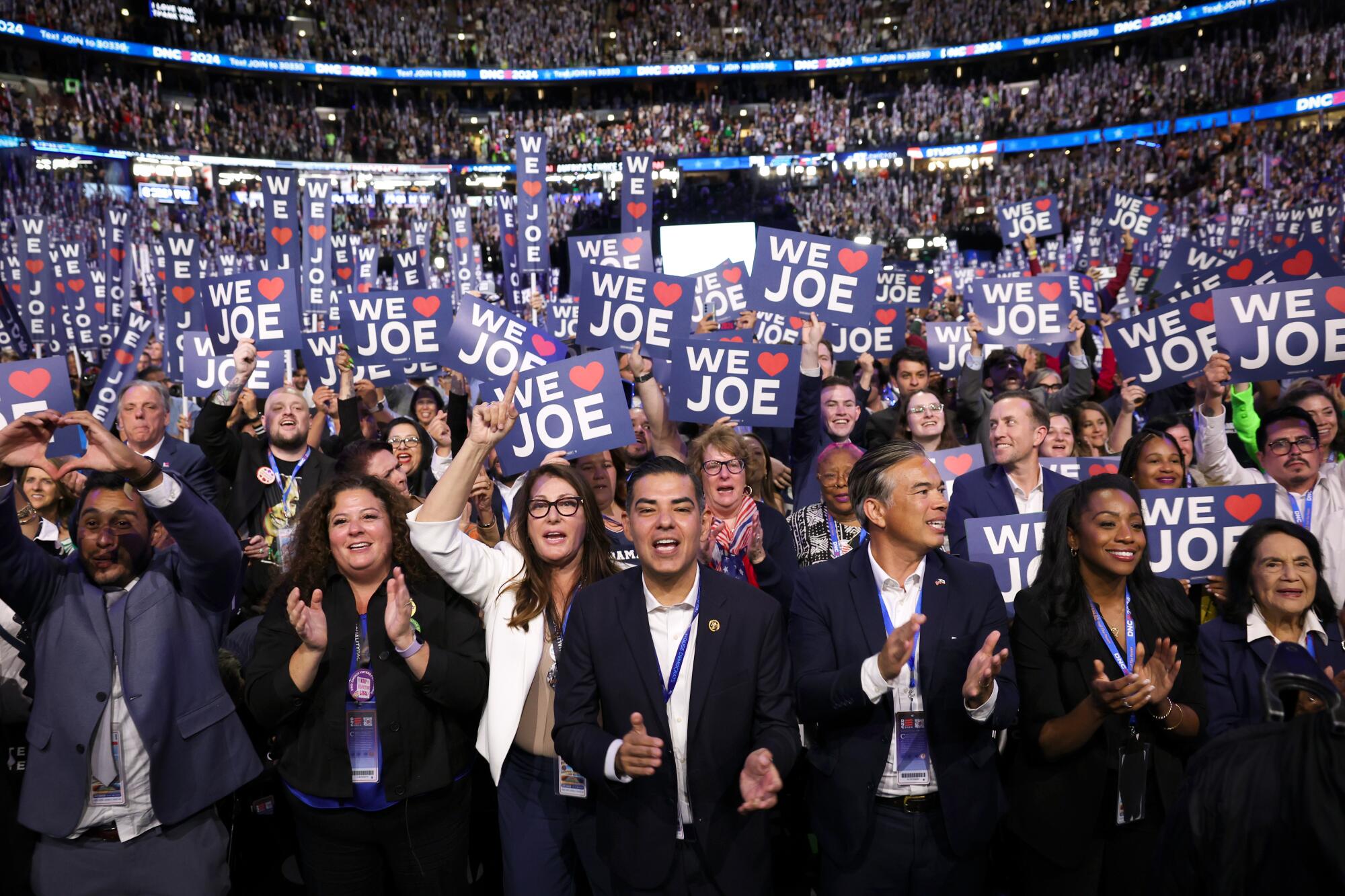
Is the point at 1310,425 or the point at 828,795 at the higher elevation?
the point at 1310,425

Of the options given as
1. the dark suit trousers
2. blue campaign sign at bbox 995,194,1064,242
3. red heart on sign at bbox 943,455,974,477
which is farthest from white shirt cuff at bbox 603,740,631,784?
blue campaign sign at bbox 995,194,1064,242

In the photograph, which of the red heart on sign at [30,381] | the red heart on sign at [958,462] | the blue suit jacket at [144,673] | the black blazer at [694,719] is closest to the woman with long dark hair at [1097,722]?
the black blazer at [694,719]

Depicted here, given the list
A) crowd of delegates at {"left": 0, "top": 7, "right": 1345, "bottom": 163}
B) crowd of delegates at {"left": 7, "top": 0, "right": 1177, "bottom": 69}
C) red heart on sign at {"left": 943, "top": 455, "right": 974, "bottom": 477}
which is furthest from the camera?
crowd of delegates at {"left": 7, "top": 0, "right": 1177, "bottom": 69}

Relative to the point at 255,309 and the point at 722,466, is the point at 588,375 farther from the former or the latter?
the point at 255,309

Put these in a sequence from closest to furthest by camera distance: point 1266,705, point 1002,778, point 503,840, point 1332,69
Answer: point 1266,705
point 503,840
point 1002,778
point 1332,69

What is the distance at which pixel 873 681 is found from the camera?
289 cm

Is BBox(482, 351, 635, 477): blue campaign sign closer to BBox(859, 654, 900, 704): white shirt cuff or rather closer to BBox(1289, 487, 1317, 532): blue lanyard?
BBox(859, 654, 900, 704): white shirt cuff

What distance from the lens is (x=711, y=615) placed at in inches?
121

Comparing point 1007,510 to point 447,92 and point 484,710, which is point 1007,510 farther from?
point 447,92

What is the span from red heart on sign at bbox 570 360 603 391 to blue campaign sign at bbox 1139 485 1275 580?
251 cm

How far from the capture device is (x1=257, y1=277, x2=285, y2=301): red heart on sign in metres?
8.41

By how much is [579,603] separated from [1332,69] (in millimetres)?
38949

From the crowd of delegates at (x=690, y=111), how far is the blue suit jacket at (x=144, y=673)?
37.4 meters

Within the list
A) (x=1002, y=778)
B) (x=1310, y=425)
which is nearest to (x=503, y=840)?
(x=1002, y=778)
